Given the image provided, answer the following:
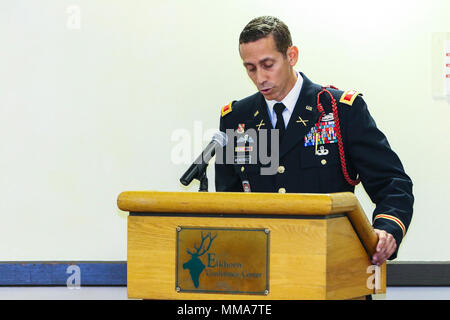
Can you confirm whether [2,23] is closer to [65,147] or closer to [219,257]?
[65,147]

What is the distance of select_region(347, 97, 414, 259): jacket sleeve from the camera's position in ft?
6.55

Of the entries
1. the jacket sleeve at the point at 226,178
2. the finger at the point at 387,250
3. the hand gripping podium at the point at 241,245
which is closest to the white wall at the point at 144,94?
the jacket sleeve at the point at 226,178

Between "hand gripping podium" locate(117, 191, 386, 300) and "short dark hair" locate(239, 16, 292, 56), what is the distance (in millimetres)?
853

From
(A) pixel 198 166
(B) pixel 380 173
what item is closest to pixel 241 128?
(B) pixel 380 173

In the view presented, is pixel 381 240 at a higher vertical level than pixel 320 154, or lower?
lower

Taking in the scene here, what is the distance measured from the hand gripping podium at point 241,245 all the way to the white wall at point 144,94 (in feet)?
7.21

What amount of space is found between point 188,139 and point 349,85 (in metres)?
0.91

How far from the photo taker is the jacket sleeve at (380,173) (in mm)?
1996

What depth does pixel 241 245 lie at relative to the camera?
155 cm

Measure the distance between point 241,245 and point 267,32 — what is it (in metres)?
0.96
